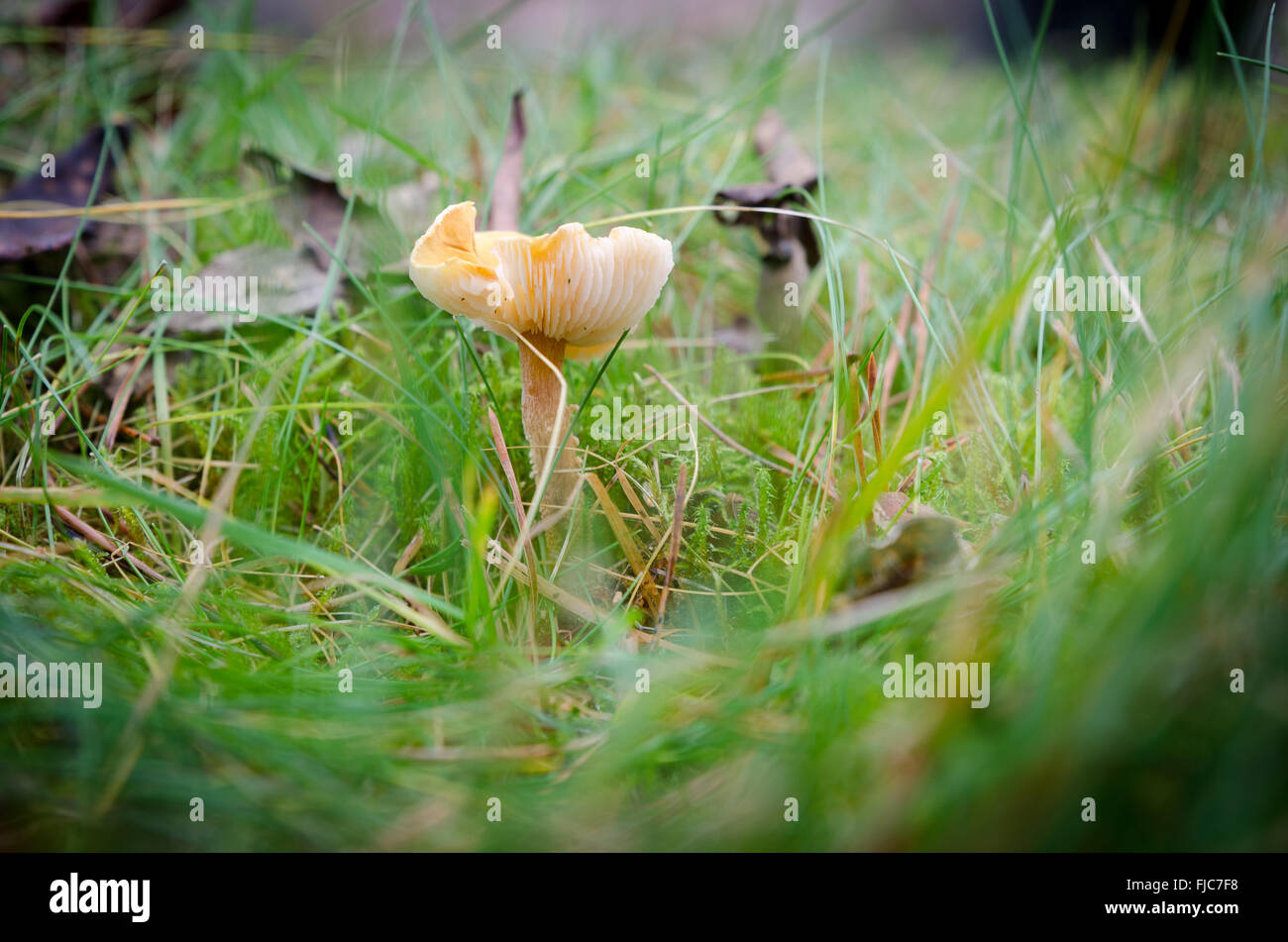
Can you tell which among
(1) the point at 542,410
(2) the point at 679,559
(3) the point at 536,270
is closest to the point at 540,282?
(3) the point at 536,270

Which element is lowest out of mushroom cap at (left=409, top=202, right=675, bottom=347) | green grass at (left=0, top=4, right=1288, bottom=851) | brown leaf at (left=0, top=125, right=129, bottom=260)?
green grass at (left=0, top=4, right=1288, bottom=851)

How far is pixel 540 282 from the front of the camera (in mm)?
1354

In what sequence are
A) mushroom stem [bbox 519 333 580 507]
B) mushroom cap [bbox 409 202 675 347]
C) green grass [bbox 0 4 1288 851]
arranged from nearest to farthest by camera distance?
green grass [bbox 0 4 1288 851]
mushroom cap [bbox 409 202 675 347]
mushroom stem [bbox 519 333 580 507]

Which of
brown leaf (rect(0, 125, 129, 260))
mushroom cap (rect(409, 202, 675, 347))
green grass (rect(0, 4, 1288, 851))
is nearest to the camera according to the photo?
green grass (rect(0, 4, 1288, 851))

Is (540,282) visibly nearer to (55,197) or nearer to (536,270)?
(536,270)

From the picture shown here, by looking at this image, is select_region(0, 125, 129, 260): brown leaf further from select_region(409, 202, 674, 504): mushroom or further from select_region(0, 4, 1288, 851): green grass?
select_region(409, 202, 674, 504): mushroom

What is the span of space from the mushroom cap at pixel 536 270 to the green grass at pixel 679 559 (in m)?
0.18

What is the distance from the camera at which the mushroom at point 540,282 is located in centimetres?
128

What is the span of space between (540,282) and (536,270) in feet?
0.09

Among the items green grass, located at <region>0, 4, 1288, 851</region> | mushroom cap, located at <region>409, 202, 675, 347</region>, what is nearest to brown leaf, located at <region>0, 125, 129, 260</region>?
green grass, located at <region>0, 4, 1288, 851</region>

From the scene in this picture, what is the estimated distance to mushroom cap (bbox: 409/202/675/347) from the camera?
1.28 meters

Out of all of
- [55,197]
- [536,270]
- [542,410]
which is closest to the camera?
[536,270]

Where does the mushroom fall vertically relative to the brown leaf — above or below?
below
